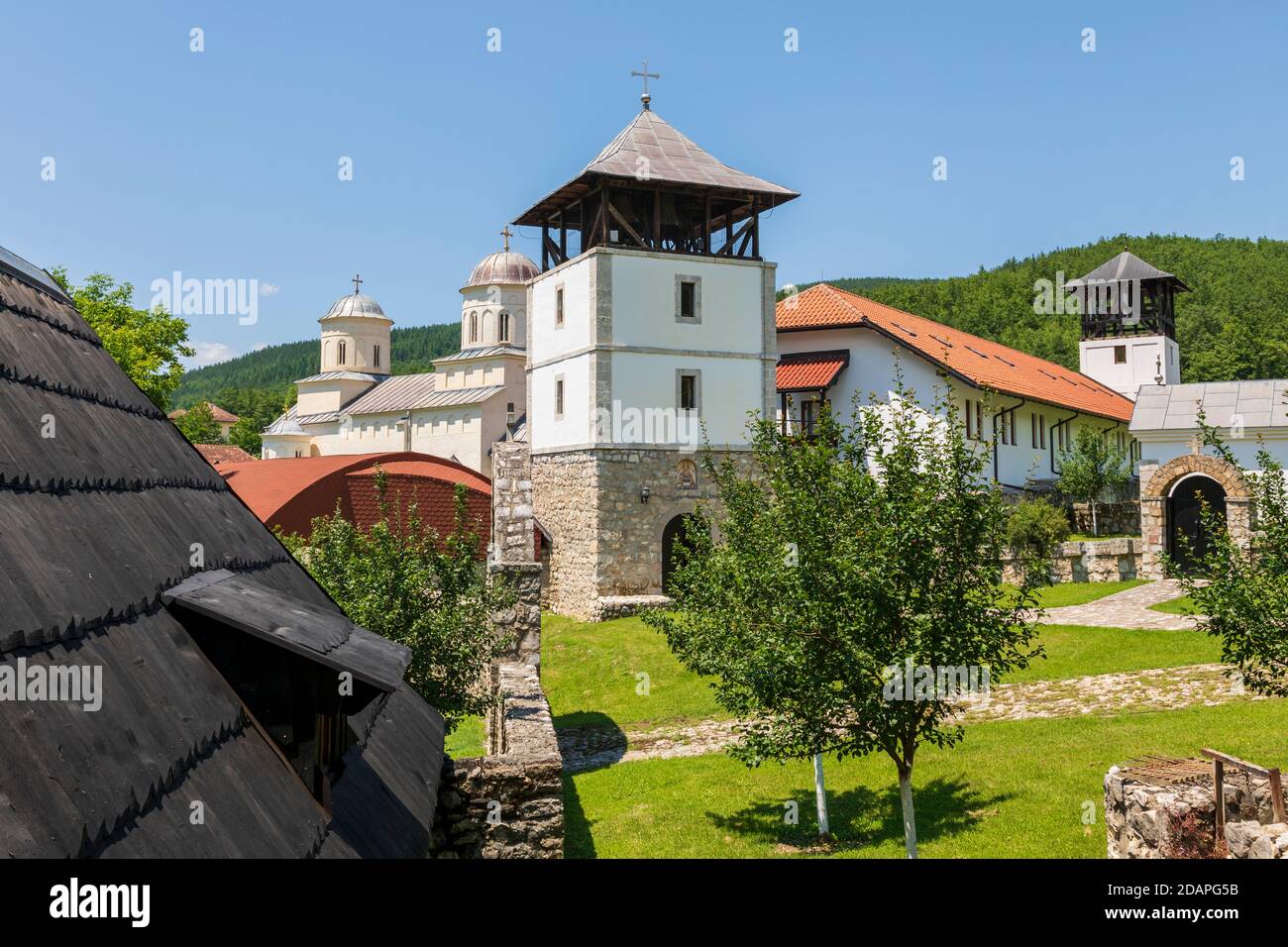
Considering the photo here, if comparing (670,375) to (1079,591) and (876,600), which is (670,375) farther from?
(876,600)

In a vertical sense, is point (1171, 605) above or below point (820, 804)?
above

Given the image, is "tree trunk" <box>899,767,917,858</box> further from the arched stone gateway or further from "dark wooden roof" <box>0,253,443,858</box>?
the arched stone gateway

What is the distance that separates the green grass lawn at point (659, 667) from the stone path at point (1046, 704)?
0.60 metres

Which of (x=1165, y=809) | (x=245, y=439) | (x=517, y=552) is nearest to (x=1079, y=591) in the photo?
(x=517, y=552)

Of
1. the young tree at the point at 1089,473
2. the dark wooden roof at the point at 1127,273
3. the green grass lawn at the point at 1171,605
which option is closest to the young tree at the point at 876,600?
the green grass lawn at the point at 1171,605

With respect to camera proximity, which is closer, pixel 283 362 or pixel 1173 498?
pixel 1173 498

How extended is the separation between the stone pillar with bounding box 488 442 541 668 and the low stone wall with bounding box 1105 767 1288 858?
29.0 ft

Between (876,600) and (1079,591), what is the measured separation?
19.3 m

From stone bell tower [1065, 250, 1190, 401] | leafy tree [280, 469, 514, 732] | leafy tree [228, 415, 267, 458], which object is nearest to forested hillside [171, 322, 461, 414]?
leafy tree [228, 415, 267, 458]

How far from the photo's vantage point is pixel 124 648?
3.13 m

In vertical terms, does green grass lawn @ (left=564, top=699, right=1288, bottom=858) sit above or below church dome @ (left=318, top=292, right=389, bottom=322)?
below

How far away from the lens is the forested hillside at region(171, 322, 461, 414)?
499ft

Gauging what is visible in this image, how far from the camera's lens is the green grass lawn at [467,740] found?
54.7ft
